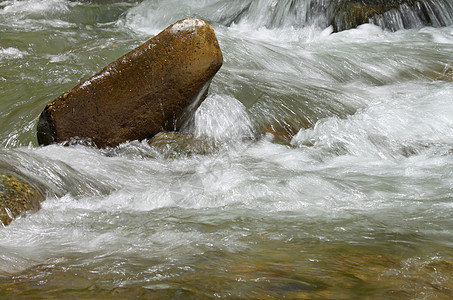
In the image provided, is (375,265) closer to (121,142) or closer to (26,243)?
(26,243)

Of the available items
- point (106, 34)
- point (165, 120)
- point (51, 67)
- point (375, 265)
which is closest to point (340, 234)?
point (375, 265)

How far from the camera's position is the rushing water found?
2.32 metres

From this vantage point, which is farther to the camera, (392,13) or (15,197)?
(392,13)

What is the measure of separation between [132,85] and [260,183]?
1806 millimetres

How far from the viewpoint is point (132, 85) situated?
526cm

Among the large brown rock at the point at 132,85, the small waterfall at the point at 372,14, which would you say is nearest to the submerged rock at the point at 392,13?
the small waterfall at the point at 372,14

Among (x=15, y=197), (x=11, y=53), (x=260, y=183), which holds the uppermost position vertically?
(x=11, y=53)

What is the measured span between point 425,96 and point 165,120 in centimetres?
342

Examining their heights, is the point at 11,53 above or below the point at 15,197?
above

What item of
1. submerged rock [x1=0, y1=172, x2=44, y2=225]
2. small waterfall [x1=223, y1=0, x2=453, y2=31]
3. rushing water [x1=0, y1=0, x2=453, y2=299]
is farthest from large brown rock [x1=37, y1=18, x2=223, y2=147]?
small waterfall [x1=223, y1=0, x2=453, y2=31]

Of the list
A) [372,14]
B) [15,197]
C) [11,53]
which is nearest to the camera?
[15,197]

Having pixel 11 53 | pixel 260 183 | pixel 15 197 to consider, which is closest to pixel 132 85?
pixel 260 183

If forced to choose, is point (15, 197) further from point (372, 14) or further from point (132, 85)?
point (372, 14)

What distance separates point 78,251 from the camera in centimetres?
288
